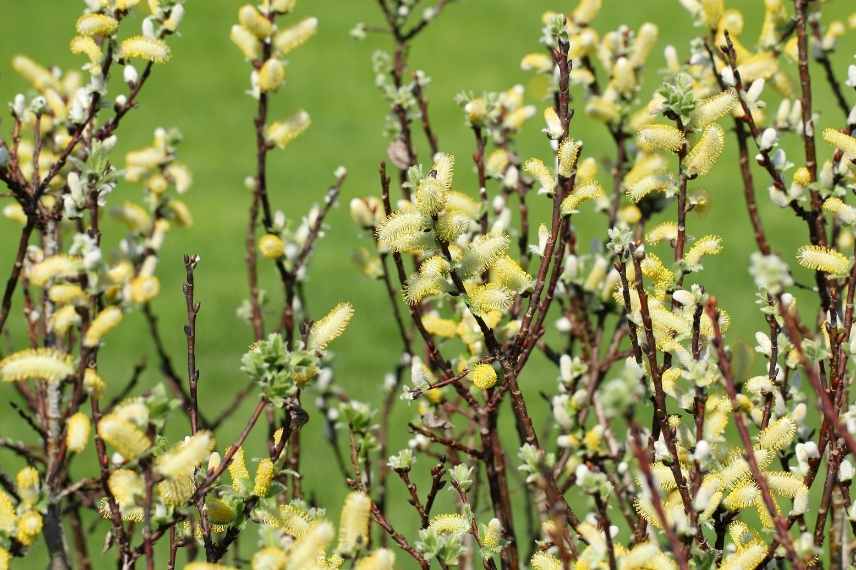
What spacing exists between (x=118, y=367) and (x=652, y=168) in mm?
3999

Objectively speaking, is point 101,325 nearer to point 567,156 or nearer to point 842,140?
point 567,156

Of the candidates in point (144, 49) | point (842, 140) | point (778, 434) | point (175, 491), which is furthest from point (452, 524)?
point (144, 49)

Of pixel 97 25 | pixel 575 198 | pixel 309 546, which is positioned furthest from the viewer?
pixel 97 25

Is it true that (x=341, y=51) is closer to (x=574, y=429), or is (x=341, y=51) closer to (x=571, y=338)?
(x=571, y=338)

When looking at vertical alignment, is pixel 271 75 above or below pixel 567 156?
above

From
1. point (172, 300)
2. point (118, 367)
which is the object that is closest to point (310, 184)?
point (172, 300)

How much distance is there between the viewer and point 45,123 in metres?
2.73

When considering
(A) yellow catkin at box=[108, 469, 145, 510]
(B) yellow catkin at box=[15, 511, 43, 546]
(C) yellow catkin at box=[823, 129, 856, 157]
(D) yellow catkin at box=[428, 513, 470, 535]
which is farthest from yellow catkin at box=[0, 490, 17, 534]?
(C) yellow catkin at box=[823, 129, 856, 157]

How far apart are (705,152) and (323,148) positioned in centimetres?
655

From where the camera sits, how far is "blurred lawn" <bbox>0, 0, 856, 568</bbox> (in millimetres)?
5672

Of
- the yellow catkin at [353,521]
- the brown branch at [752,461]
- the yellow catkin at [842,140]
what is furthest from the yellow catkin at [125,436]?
the yellow catkin at [842,140]

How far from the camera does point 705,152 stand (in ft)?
5.24

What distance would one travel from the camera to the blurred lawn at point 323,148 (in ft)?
18.6

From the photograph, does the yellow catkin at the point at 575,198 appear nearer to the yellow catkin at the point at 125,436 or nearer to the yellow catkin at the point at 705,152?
the yellow catkin at the point at 705,152
